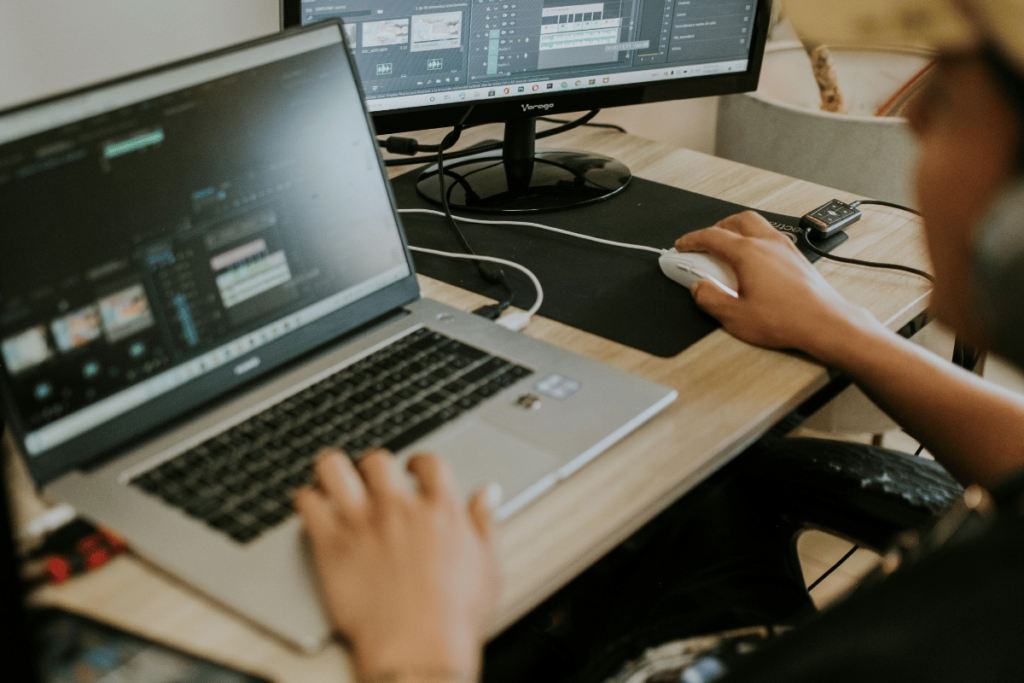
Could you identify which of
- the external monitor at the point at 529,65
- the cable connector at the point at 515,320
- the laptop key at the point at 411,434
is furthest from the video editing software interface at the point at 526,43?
the laptop key at the point at 411,434

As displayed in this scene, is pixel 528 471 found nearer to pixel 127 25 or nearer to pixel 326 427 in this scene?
pixel 326 427

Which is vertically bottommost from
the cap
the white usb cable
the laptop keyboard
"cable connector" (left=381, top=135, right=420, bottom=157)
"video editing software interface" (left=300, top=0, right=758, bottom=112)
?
the white usb cable

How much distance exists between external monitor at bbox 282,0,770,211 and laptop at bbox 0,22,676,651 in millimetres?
259

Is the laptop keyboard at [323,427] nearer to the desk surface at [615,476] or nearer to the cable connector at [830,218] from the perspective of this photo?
the desk surface at [615,476]

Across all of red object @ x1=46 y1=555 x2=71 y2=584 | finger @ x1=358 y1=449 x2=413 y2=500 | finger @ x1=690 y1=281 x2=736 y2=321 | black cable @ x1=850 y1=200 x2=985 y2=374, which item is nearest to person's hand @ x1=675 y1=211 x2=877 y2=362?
finger @ x1=690 y1=281 x2=736 y2=321

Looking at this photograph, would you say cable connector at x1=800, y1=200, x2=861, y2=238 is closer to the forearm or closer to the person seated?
the forearm

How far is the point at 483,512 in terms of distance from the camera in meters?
0.58

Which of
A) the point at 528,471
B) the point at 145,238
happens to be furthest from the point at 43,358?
the point at 528,471

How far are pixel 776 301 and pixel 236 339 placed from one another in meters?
0.52

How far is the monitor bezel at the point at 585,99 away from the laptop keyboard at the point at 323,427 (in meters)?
0.40

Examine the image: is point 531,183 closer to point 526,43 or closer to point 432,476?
point 526,43

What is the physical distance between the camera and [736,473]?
88 cm

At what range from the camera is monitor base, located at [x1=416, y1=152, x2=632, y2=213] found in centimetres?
116

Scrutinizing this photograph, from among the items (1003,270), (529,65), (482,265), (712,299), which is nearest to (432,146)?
(529,65)
